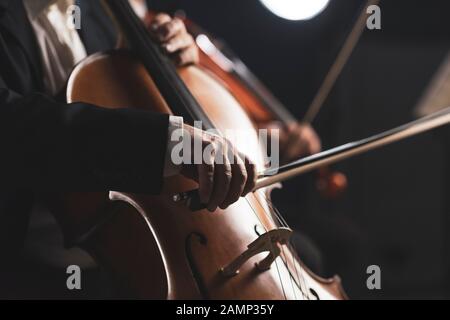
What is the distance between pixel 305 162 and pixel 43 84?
1.12 feet

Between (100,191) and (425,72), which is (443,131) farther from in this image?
(100,191)

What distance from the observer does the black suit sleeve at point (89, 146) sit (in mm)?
589

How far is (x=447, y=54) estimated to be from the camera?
2.03 meters

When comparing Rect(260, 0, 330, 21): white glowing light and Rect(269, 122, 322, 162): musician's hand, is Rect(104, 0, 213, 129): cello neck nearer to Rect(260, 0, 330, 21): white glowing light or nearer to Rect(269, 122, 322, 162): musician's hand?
Rect(269, 122, 322, 162): musician's hand

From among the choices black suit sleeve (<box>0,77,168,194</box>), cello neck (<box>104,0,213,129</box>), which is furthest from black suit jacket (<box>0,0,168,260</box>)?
cello neck (<box>104,0,213,129</box>)

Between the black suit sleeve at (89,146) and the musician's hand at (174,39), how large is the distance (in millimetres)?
255

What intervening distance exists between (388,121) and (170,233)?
1.53 m

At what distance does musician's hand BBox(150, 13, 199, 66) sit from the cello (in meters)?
0.09
